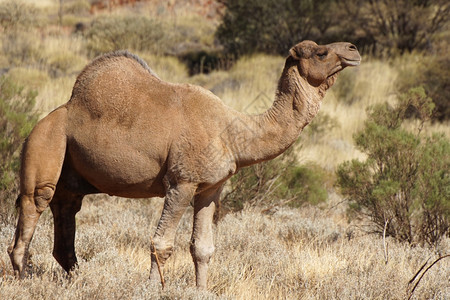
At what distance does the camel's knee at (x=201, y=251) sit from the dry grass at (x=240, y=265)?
243mm

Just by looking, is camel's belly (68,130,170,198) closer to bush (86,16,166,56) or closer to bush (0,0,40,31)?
bush (86,16,166,56)

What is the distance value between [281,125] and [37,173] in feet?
6.43

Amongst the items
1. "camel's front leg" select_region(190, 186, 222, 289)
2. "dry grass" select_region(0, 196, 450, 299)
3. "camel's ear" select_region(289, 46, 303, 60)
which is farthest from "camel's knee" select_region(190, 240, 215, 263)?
"camel's ear" select_region(289, 46, 303, 60)

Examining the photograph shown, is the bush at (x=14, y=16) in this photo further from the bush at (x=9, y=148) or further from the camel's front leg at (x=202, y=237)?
the camel's front leg at (x=202, y=237)

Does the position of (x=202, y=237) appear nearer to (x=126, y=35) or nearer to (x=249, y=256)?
(x=249, y=256)

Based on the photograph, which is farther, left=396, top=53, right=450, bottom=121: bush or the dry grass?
left=396, top=53, right=450, bottom=121: bush

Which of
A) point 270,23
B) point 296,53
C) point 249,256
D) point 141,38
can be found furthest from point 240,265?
point 270,23

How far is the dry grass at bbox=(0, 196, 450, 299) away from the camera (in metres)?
4.85

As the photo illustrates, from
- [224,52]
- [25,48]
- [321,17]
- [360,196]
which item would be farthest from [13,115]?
[321,17]

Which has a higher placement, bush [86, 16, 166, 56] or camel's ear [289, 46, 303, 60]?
camel's ear [289, 46, 303, 60]

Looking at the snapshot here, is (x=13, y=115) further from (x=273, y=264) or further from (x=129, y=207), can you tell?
(x=273, y=264)

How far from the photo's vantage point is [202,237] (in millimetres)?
5113

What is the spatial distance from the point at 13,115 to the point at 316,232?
4310 millimetres

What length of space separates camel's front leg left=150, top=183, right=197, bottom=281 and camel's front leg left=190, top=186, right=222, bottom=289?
35 cm
